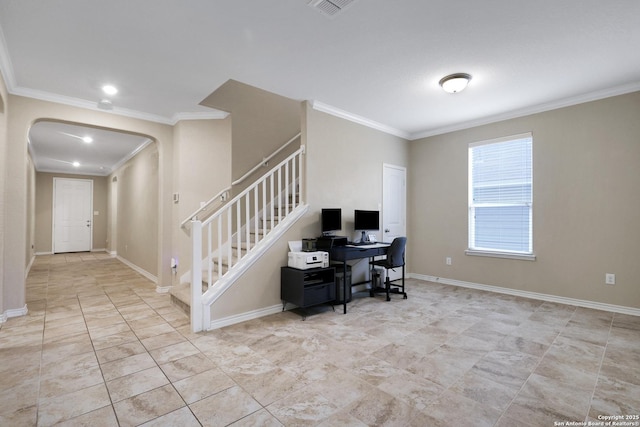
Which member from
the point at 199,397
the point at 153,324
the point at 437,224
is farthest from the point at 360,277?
Answer: the point at 199,397

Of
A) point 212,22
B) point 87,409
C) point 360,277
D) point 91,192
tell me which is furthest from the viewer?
point 91,192

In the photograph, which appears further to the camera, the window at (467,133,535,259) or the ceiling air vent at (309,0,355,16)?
the window at (467,133,535,259)

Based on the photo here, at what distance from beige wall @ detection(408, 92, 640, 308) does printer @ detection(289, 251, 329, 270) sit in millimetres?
2730

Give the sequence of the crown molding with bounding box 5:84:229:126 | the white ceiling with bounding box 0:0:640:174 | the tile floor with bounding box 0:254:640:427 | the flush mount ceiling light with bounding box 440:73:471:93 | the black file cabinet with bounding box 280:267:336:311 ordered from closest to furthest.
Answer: the tile floor with bounding box 0:254:640:427 → the white ceiling with bounding box 0:0:640:174 → the flush mount ceiling light with bounding box 440:73:471:93 → the black file cabinet with bounding box 280:267:336:311 → the crown molding with bounding box 5:84:229:126

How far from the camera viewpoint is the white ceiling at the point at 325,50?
2.30 metres

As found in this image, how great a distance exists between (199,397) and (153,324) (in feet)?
5.72

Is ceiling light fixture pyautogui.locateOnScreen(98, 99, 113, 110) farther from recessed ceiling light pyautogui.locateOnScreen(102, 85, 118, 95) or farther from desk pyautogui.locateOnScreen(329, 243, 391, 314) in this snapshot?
desk pyautogui.locateOnScreen(329, 243, 391, 314)

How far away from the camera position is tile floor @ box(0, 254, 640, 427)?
1856mm

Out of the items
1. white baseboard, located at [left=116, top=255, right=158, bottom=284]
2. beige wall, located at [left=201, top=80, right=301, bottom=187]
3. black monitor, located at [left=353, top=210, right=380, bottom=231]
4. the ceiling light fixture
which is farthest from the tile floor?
the ceiling light fixture

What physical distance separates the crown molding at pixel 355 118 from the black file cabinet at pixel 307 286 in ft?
7.17

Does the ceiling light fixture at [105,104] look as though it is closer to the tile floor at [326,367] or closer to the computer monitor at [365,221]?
the tile floor at [326,367]

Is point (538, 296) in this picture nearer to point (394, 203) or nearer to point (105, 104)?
point (394, 203)

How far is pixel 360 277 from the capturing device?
4887 mm

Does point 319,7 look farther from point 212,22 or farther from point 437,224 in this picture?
point 437,224
